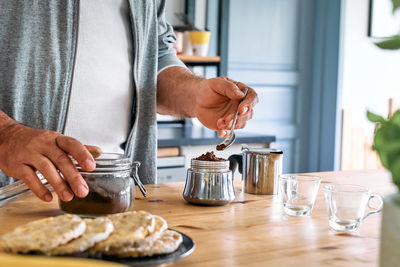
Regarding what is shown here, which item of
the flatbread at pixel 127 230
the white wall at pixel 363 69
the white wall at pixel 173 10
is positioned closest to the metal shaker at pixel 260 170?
the flatbread at pixel 127 230

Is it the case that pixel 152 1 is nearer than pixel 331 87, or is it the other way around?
pixel 152 1

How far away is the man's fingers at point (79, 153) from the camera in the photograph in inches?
43.1

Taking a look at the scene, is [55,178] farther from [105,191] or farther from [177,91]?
[177,91]

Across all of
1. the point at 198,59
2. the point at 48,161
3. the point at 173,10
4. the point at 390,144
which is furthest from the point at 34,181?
the point at 173,10

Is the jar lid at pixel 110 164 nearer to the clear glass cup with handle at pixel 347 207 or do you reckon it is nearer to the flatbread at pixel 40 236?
the flatbread at pixel 40 236

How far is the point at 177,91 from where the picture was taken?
1965mm

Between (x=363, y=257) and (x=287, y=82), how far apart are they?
348 cm

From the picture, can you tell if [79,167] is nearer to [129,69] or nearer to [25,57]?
[25,57]

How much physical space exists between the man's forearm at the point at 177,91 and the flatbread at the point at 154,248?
0.96 meters

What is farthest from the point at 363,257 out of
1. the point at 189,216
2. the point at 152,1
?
the point at 152,1

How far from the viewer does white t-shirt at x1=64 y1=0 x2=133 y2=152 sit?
1.75 meters

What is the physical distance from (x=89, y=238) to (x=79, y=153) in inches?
11.9

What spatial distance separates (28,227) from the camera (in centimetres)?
86

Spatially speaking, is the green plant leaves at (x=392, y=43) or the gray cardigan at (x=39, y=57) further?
the gray cardigan at (x=39, y=57)
